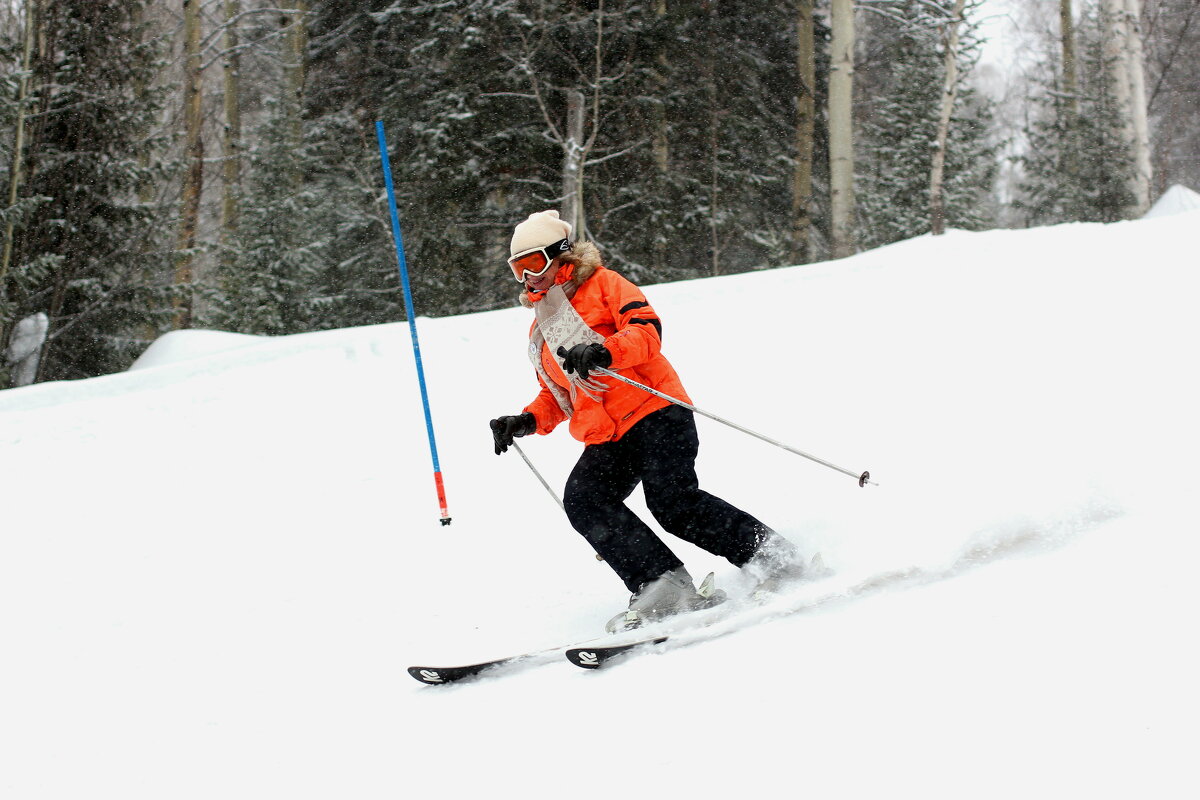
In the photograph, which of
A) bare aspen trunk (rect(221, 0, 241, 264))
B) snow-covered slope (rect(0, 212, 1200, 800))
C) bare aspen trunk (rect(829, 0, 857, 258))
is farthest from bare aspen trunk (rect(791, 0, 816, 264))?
bare aspen trunk (rect(221, 0, 241, 264))

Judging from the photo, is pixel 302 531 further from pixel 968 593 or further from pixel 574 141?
pixel 574 141

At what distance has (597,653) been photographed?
128 inches

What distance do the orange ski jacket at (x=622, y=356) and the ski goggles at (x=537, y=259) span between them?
0.07 meters

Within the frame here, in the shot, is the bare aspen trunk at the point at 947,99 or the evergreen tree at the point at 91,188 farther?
the bare aspen trunk at the point at 947,99

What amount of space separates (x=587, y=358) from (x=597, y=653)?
0.99 m

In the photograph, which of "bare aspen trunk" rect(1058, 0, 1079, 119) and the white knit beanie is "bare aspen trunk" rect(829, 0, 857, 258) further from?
the white knit beanie

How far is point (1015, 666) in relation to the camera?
2555 millimetres

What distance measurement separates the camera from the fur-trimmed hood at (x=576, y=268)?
3707 mm

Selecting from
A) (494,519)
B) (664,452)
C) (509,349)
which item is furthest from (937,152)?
(664,452)

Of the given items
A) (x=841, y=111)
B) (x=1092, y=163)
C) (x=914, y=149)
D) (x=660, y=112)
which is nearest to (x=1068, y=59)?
(x=914, y=149)

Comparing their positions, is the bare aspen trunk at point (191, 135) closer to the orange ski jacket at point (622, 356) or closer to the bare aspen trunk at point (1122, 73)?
the orange ski jacket at point (622, 356)

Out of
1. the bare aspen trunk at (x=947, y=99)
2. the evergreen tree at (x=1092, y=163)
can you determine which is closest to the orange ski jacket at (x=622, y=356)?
the bare aspen trunk at (x=947, y=99)

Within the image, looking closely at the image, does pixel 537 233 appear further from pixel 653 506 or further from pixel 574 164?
pixel 574 164

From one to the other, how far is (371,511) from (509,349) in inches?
96.8
